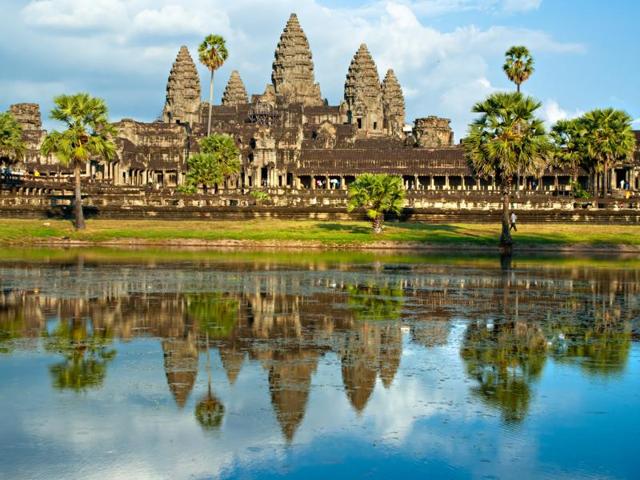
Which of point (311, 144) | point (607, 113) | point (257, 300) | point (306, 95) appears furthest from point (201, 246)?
point (306, 95)

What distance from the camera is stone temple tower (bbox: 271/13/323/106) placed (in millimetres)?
154500

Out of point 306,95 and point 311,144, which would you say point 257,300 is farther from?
point 306,95

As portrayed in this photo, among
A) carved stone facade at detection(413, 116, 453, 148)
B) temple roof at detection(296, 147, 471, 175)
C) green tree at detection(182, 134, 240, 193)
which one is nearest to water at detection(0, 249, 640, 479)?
green tree at detection(182, 134, 240, 193)

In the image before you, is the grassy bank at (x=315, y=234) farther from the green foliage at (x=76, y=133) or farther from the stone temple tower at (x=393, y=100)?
the stone temple tower at (x=393, y=100)

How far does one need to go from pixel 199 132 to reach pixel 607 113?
71.4 m

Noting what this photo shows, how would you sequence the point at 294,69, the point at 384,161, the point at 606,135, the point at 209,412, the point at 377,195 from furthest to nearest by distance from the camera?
1. the point at 294,69
2. the point at 384,161
3. the point at 606,135
4. the point at 377,195
5. the point at 209,412

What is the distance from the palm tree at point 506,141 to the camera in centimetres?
5212

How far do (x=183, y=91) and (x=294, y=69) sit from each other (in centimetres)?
1864

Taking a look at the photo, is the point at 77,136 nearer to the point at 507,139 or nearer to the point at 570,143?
the point at 507,139

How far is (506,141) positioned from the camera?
172 feet

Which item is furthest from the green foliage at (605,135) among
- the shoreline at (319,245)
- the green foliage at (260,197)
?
the green foliage at (260,197)

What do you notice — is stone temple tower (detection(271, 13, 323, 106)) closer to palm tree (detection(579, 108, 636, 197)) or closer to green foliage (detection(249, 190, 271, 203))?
green foliage (detection(249, 190, 271, 203))

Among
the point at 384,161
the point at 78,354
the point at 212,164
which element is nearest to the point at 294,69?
the point at 384,161

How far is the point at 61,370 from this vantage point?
1634cm
